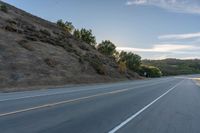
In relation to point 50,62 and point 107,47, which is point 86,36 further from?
point 50,62

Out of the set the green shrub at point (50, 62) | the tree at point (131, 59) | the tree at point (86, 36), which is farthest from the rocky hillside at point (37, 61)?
the tree at point (131, 59)

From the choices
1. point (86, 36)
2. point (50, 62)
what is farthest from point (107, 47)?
point (50, 62)

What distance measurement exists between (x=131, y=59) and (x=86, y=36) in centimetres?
2472

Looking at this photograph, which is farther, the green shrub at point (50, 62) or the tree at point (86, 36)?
the tree at point (86, 36)

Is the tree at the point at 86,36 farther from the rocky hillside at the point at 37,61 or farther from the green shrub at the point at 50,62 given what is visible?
the green shrub at the point at 50,62

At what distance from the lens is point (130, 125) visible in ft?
37.5

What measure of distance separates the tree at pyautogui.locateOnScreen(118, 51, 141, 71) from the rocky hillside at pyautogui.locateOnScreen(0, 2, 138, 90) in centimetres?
4558

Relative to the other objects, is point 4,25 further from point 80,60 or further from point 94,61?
point 94,61

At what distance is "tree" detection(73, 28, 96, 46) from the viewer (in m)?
102

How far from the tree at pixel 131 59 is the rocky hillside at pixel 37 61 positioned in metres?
45.6

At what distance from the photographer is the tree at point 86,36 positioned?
3996 inches

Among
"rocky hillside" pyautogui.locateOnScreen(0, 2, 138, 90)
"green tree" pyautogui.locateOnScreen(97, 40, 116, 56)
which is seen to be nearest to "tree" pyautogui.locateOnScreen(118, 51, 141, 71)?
"green tree" pyautogui.locateOnScreen(97, 40, 116, 56)

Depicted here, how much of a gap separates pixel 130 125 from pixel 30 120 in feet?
9.59

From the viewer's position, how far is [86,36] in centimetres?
10319
